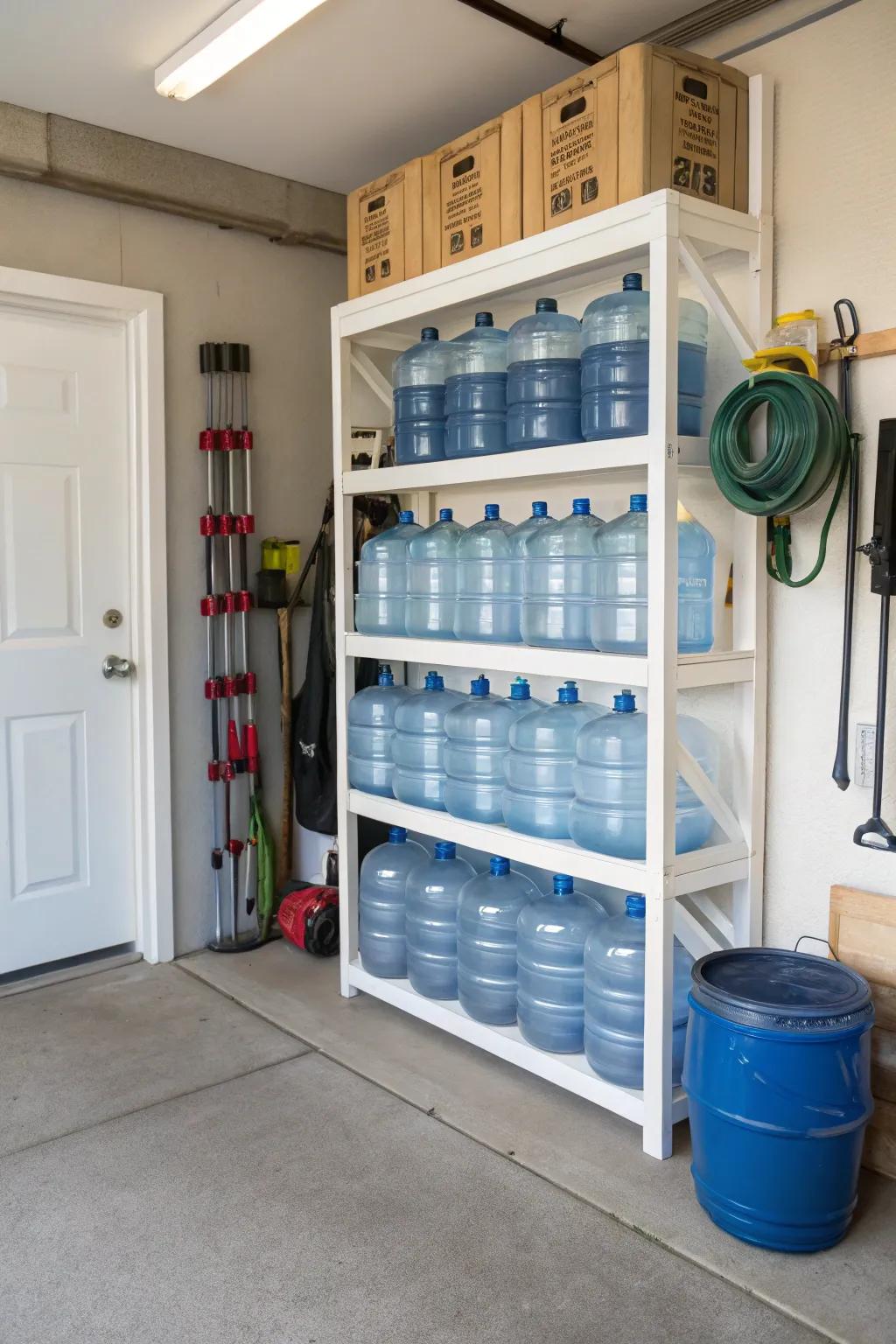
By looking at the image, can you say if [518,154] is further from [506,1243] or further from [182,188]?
[506,1243]

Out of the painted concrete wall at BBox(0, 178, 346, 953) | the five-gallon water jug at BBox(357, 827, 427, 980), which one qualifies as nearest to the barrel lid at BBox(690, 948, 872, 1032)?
the five-gallon water jug at BBox(357, 827, 427, 980)

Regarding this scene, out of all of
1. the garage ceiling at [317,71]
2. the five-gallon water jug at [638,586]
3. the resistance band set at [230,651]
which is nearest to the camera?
the five-gallon water jug at [638,586]

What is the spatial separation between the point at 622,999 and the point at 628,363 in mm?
1613

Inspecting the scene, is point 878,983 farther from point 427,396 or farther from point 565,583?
point 427,396

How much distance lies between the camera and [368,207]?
336 cm

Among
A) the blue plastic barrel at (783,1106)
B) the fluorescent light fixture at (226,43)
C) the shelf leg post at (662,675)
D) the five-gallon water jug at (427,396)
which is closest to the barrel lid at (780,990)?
the blue plastic barrel at (783,1106)

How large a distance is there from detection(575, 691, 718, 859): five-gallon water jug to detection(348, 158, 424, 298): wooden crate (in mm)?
1498

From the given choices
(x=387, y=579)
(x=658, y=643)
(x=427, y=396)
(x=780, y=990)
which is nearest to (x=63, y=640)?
(x=387, y=579)

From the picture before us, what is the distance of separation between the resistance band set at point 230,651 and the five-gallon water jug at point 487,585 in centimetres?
122

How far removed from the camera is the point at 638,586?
2.68m

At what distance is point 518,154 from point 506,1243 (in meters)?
2.66

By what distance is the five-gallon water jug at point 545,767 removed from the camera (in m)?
2.91

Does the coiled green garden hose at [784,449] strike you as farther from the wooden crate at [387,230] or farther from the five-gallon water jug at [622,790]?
the wooden crate at [387,230]

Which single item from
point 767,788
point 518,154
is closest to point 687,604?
point 767,788
